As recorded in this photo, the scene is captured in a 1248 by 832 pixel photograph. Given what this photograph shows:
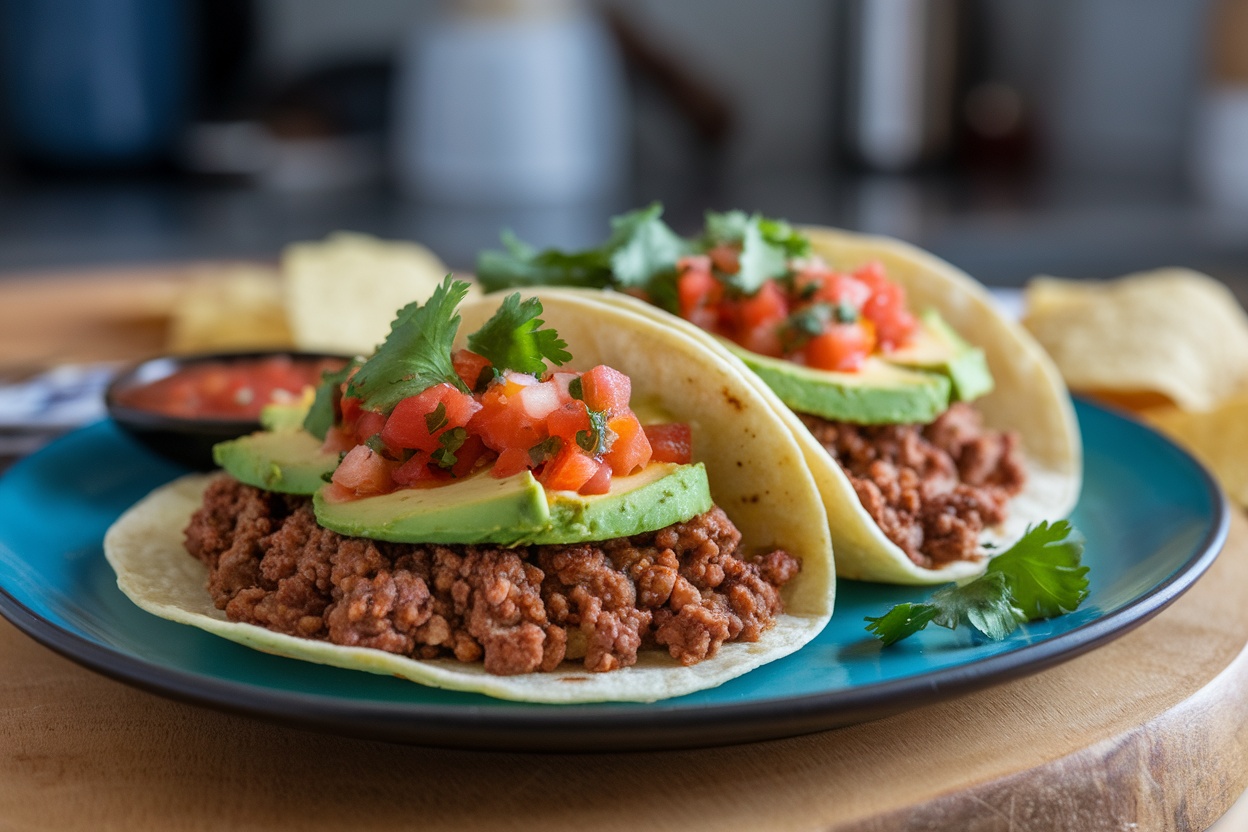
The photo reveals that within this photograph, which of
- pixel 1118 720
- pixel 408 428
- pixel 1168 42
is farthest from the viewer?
pixel 1168 42

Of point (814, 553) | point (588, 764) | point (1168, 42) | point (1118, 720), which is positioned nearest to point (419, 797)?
point (588, 764)

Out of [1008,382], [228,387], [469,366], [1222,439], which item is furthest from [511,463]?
[1222,439]

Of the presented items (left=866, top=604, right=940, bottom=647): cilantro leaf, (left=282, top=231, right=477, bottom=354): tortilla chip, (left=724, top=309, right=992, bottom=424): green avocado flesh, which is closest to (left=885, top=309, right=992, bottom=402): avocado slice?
(left=724, top=309, right=992, bottom=424): green avocado flesh

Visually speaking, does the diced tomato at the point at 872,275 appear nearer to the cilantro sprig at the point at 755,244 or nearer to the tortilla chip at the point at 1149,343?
the cilantro sprig at the point at 755,244

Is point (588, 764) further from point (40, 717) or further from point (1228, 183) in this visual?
point (1228, 183)

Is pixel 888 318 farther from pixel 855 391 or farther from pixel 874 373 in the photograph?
pixel 855 391

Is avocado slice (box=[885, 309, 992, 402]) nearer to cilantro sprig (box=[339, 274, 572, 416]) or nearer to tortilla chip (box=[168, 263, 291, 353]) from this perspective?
cilantro sprig (box=[339, 274, 572, 416])
